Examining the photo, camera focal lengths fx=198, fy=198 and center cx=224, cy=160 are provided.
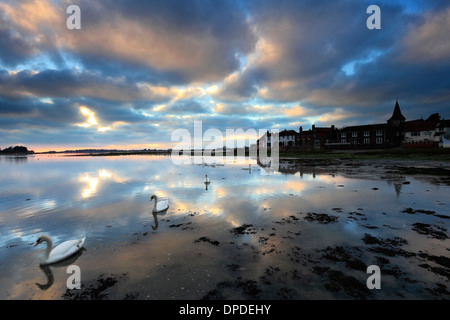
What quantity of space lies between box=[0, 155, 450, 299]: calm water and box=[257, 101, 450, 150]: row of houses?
65893 millimetres

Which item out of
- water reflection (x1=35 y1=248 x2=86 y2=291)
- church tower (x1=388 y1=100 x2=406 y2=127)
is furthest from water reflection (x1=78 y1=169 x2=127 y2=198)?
church tower (x1=388 y1=100 x2=406 y2=127)

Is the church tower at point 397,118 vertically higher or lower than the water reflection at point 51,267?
higher

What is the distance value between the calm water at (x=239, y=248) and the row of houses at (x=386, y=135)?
6589 cm

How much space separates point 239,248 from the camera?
25.7 feet

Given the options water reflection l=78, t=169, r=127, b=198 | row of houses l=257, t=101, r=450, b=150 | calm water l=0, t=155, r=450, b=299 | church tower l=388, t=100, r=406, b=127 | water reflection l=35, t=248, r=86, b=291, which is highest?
church tower l=388, t=100, r=406, b=127

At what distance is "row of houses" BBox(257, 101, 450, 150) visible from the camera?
6606cm

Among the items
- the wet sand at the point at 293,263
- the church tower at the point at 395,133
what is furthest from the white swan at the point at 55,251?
the church tower at the point at 395,133

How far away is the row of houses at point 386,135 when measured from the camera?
217 feet

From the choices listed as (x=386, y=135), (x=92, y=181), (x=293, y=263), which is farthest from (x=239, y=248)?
(x=386, y=135)

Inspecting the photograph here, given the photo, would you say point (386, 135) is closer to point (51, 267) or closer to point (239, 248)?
point (239, 248)

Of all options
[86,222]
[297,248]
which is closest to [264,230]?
[297,248]

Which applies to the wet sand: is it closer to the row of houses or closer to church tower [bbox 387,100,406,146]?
the row of houses

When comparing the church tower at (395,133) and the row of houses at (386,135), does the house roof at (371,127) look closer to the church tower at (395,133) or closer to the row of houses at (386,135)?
the row of houses at (386,135)
